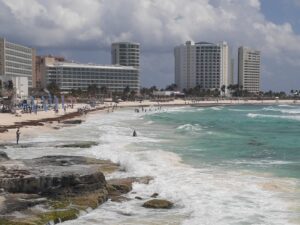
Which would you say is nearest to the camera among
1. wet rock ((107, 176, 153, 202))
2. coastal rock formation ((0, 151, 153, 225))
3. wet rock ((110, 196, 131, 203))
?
coastal rock formation ((0, 151, 153, 225))

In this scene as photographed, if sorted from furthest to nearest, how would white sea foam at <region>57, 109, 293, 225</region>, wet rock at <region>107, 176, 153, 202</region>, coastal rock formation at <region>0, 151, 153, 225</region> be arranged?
1. wet rock at <region>107, 176, 153, 202</region>
2. white sea foam at <region>57, 109, 293, 225</region>
3. coastal rock formation at <region>0, 151, 153, 225</region>

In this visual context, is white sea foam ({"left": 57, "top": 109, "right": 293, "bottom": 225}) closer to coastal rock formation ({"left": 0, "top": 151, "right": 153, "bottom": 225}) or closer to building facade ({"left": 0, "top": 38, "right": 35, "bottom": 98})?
coastal rock formation ({"left": 0, "top": 151, "right": 153, "bottom": 225})

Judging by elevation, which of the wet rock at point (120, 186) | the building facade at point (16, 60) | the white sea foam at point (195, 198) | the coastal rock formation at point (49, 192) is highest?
the building facade at point (16, 60)

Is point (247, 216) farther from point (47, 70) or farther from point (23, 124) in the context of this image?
point (47, 70)

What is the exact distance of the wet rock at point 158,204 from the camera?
17.9m

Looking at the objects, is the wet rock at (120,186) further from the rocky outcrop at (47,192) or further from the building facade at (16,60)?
the building facade at (16,60)

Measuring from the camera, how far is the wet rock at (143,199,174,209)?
17938 mm

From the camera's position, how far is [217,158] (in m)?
30.7

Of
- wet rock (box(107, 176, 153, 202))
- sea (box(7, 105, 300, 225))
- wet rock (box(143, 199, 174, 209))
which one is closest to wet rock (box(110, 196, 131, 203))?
wet rock (box(107, 176, 153, 202))

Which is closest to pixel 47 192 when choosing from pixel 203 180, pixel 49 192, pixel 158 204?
pixel 49 192

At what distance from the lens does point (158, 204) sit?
18.0 metres

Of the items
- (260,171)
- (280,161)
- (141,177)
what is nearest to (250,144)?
(280,161)

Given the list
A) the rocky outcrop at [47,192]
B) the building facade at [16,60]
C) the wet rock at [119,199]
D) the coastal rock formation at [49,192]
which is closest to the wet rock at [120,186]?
the coastal rock formation at [49,192]

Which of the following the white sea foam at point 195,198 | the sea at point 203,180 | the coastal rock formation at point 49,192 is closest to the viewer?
the coastal rock formation at point 49,192
